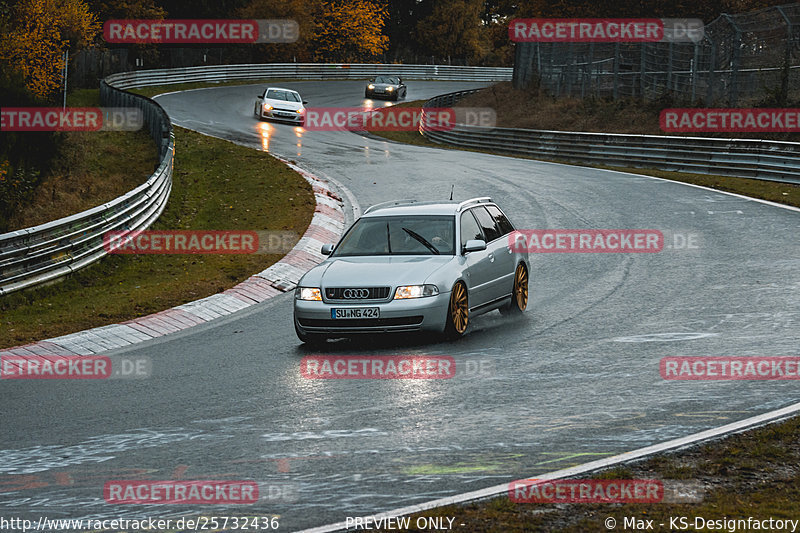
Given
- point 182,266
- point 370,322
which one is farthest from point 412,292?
point 182,266

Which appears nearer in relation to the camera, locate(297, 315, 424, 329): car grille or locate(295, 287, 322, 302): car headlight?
locate(297, 315, 424, 329): car grille

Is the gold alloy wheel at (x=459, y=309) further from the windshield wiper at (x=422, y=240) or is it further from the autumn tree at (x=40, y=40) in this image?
the autumn tree at (x=40, y=40)

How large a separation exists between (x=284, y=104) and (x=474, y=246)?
33.6 meters

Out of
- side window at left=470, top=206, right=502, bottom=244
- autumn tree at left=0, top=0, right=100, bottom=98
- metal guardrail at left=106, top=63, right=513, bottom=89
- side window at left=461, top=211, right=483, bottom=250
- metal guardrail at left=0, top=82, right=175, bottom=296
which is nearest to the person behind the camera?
side window at left=461, top=211, right=483, bottom=250

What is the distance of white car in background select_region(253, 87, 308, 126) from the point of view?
144ft

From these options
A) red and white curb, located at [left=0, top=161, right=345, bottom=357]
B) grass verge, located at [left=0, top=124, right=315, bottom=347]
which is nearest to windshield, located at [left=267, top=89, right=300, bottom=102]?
grass verge, located at [left=0, top=124, right=315, bottom=347]

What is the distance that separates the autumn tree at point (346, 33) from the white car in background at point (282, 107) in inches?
1667

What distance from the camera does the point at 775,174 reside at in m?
26.5

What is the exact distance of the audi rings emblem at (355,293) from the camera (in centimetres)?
1125

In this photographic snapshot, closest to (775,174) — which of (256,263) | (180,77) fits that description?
(256,263)

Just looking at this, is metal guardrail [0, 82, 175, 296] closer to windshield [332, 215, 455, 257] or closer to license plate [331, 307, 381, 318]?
windshield [332, 215, 455, 257]

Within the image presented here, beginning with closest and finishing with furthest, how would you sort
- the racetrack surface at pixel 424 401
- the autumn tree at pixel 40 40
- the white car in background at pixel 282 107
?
the racetrack surface at pixel 424 401
the autumn tree at pixel 40 40
the white car in background at pixel 282 107

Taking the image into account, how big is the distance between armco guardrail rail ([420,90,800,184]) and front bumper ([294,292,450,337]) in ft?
56.2

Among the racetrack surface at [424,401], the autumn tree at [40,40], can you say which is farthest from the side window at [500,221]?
the autumn tree at [40,40]
